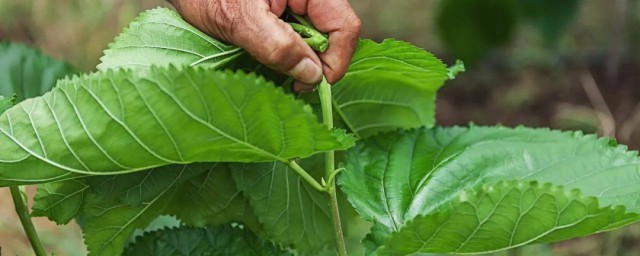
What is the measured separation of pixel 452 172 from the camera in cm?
79

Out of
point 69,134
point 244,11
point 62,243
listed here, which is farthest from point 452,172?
point 62,243

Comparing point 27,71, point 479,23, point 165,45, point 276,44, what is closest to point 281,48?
point 276,44

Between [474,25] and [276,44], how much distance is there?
1.85 m

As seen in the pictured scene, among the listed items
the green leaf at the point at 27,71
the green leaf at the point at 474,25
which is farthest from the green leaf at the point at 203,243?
the green leaf at the point at 474,25

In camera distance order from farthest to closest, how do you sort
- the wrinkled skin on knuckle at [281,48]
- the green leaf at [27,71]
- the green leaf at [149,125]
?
the green leaf at [27,71]
the wrinkled skin on knuckle at [281,48]
the green leaf at [149,125]

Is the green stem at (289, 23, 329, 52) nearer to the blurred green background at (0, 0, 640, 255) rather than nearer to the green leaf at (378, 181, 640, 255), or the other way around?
the green leaf at (378, 181, 640, 255)

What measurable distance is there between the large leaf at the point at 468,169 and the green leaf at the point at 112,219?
167 mm

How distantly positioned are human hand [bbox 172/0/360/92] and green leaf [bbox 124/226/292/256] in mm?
150

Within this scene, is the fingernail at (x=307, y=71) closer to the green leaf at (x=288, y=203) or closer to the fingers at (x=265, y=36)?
the fingers at (x=265, y=36)

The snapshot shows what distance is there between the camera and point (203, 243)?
819mm

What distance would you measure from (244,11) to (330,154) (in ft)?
0.44

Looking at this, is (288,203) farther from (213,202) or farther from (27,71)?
(27,71)

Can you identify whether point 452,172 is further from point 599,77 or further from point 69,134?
point 599,77

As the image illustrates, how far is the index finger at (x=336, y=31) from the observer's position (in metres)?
0.74
